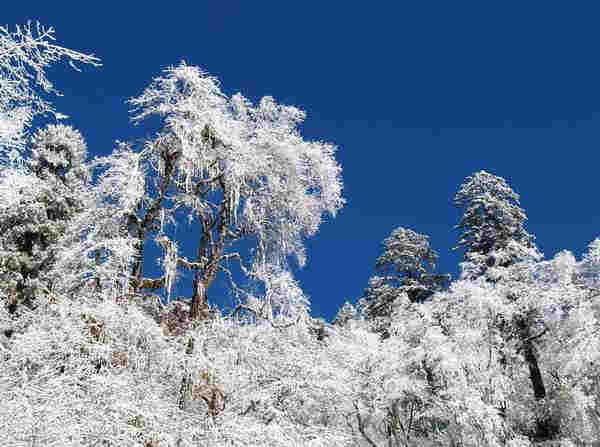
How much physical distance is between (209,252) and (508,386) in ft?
28.5

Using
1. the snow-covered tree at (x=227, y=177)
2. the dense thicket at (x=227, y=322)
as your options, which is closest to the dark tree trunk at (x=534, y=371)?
the dense thicket at (x=227, y=322)

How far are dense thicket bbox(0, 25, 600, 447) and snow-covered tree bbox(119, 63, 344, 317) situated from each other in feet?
0.15

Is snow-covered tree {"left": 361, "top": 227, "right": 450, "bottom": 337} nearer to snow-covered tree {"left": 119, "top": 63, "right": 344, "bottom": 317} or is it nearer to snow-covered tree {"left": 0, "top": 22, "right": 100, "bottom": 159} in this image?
snow-covered tree {"left": 119, "top": 63, "right": 344, "bottom": 317}

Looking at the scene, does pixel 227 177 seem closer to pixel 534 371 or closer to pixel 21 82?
pixel 21 82

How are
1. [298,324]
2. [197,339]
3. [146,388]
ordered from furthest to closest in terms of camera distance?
1. [298,324]
2. [197,339]
3. [146,388]

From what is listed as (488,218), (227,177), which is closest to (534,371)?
(488,218)

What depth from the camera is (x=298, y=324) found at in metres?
10.5

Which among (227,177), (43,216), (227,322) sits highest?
(43,216)

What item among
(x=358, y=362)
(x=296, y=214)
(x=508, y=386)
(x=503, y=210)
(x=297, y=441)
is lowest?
(x=297, y=441)

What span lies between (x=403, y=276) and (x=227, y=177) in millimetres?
19269

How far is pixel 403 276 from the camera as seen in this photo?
93.7 ft

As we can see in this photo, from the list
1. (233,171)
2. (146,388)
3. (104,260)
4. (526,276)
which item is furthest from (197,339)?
(526,276)

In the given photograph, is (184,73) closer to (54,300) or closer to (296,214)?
(296,214)

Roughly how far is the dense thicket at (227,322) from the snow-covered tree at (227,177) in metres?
0.04
